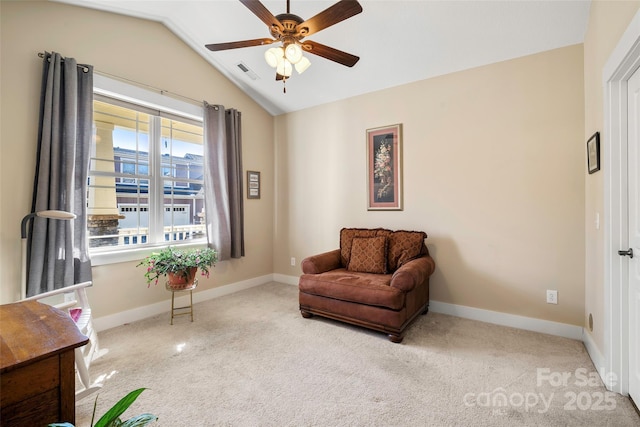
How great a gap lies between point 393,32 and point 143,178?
3007mm

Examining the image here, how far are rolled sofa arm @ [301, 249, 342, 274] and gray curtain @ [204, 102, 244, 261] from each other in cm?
124

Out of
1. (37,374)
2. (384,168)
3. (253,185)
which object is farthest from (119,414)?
(253,185)

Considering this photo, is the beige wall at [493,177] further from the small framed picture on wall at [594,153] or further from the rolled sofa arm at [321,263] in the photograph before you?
the rolled sofa arm at [321,263]

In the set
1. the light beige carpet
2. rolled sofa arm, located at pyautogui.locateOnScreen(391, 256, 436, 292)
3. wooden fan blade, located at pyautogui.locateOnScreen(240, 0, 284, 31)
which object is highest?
wooden fan blade, located at pyautogui.locateOnScreen(240, 0, 284, 31)

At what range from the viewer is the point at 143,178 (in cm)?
320

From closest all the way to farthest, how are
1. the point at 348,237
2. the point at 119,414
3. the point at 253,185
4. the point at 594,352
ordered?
the point at 119,414 < the point at 594,352 < the point at 348,237 < the point at 253,185

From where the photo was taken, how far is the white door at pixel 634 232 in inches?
→ 64.5

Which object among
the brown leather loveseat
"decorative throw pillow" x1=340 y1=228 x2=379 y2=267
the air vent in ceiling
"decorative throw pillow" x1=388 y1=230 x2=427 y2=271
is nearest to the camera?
the brown leather loveseat

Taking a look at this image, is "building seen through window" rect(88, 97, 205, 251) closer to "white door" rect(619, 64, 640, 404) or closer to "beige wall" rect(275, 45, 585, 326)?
"beige wall" rect(275, 45, 585, 326)

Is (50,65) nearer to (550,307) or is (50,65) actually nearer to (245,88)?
(245,88)

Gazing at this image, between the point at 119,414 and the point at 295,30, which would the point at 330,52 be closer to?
the point at 295,30

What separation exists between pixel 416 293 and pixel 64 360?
8.51 ft

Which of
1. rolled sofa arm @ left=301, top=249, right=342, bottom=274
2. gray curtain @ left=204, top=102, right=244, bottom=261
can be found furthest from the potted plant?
rolled sofa arm @ left=301, top=249, right=342, bottom=274

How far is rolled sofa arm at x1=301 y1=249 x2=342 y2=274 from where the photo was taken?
10.2 feet
